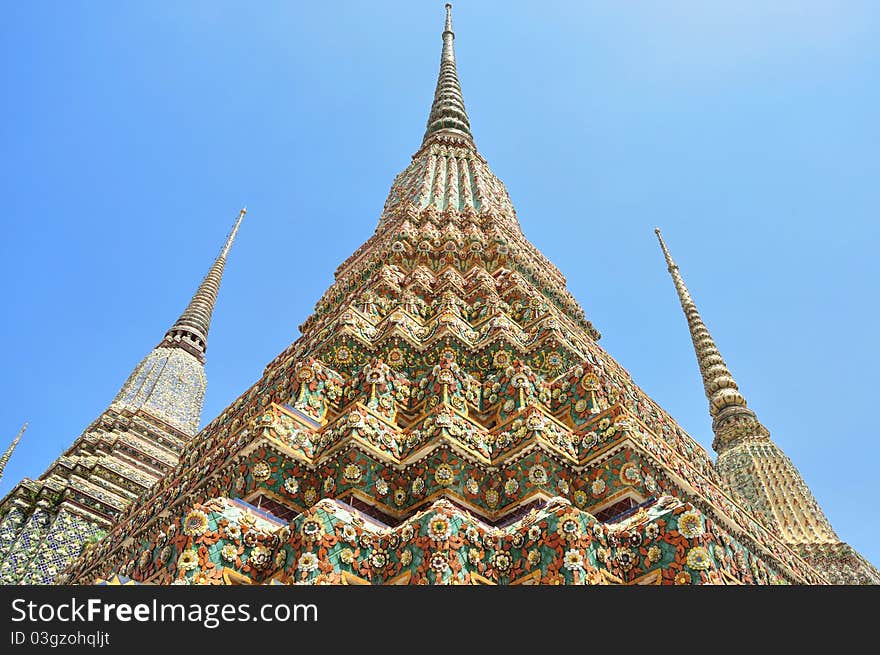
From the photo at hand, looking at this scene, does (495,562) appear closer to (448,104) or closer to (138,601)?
(138,601)

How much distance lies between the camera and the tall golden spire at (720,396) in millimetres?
19828

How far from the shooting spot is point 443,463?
5.30 metres

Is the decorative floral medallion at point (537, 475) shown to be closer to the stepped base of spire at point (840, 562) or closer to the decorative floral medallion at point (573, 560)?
the decorative floral medallion at point (573, 560)

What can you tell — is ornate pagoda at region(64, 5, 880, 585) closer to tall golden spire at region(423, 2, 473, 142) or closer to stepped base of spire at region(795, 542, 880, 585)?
tall golden spire at region(423, 2, 473, 142)

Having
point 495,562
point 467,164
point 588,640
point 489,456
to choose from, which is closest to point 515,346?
point 489,456

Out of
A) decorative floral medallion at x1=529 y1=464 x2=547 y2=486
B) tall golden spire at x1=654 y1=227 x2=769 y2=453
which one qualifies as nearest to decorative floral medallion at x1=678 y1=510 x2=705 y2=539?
decorative floral medallion at x1=529 y1=464 x2=547 y2=486

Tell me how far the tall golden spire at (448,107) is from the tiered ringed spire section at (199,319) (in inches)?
350

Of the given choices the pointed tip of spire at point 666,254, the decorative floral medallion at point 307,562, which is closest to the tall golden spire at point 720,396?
the pointed tip of spire at point 666,254

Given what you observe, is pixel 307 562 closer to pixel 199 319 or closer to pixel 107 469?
pixel 107 469

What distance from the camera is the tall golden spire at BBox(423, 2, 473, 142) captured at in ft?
53.2

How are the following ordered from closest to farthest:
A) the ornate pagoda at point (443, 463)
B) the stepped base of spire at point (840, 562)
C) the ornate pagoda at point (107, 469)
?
the ornate pagoda at point (443, 463) → the ornate pagoda at point (107, 469) → the stepped base of spire at point (840, 562)

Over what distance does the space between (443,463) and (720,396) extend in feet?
59.7

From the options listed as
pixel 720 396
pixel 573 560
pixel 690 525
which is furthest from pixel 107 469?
pixel 720 396

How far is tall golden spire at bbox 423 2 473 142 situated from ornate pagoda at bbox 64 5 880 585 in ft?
21.6
